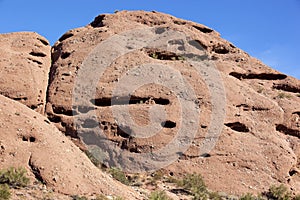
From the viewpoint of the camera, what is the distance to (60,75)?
23.6m

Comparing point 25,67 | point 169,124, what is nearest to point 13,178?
point 169,124

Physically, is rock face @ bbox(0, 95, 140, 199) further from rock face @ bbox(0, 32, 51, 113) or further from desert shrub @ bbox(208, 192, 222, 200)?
rock face @ bbox(0, 32, 51, 113)

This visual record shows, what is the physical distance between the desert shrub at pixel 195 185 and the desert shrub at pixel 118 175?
241 centimetres

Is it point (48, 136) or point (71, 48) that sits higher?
point (71, 48)

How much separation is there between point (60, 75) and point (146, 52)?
519cm

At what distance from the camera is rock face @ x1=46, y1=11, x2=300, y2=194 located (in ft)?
64.7

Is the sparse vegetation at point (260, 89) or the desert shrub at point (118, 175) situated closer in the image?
the desert shrub at point (118, 175)

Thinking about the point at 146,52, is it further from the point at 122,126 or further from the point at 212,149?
the point at 212,149

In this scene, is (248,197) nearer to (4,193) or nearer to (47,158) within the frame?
(47,158)

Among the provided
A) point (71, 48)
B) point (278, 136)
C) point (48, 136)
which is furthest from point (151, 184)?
point (71, 48)

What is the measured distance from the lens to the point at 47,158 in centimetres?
1490

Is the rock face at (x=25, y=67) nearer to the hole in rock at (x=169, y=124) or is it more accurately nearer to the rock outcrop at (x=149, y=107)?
the rock outcrop at (x=149, y=107)

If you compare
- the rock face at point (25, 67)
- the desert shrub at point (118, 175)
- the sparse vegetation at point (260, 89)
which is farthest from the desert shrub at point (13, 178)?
the sparse vegetation at point (260, 89)

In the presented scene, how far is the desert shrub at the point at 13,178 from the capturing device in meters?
13.5
